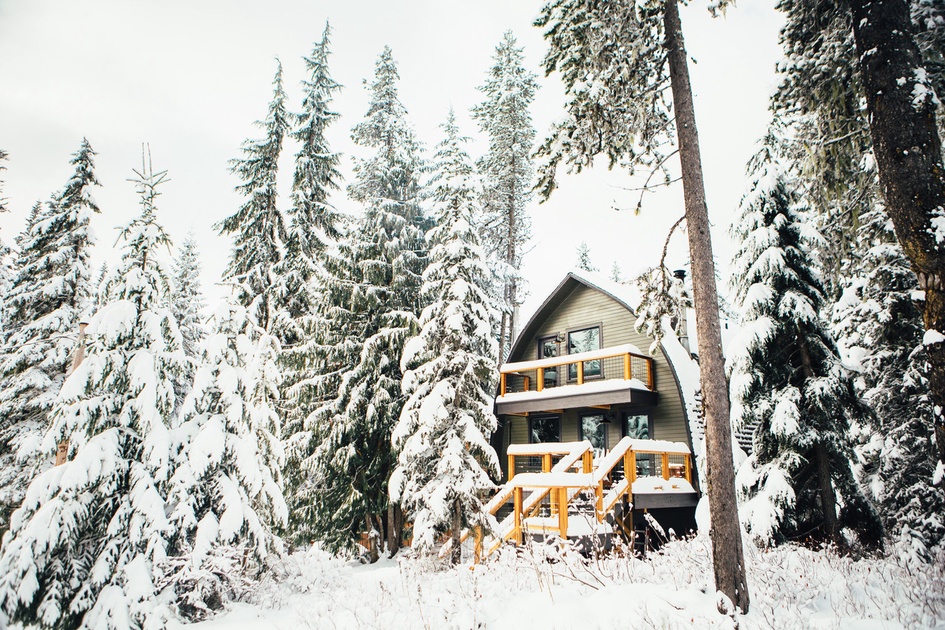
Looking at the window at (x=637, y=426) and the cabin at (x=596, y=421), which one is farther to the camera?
the window at (x=637, y=426)

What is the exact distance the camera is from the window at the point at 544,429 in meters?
19.3

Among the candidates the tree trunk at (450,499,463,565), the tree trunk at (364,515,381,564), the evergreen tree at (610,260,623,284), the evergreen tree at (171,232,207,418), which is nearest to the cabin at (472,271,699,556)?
the tree trunk at (450,499,463,565)

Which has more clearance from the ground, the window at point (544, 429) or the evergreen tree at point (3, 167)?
the evergreen tree at point (3, 167)

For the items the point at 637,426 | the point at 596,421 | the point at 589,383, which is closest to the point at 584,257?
the point at 596,421

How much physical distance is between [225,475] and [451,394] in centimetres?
492

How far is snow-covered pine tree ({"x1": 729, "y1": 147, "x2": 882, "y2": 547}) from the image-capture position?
8398mm

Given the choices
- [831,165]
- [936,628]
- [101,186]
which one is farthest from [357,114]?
[936,628]

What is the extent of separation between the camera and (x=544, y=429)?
65.0ft

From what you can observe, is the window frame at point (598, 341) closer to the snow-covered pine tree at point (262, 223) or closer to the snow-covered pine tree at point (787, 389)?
the snow-covered pine tree at point (787, 389)

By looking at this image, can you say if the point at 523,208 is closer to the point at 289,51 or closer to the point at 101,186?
the point at 289,51

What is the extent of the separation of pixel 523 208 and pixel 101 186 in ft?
62.5

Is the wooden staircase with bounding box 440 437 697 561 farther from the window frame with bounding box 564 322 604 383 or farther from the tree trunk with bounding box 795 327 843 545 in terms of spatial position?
the window frame with bounding box 564 322 604 383

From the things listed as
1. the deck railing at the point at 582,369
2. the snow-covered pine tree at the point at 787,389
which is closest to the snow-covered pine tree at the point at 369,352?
the deck railing at the point at 582,369

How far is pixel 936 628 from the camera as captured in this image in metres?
4.45
